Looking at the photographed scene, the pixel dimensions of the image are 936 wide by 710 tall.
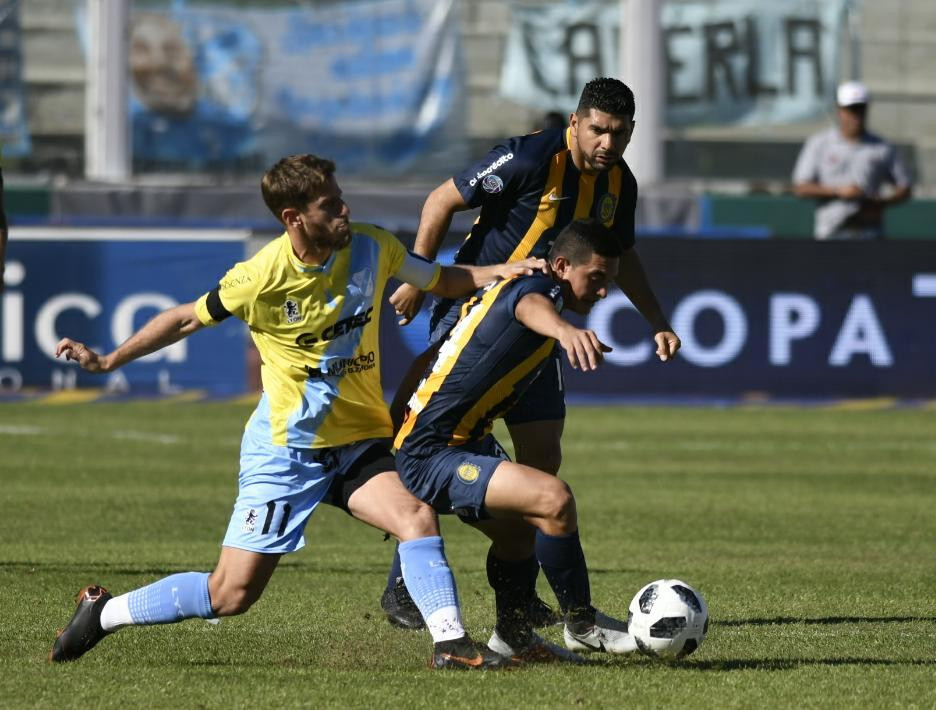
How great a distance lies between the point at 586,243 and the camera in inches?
246

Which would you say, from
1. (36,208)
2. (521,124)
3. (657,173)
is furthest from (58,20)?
(657,173)

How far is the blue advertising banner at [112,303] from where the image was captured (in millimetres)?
16016

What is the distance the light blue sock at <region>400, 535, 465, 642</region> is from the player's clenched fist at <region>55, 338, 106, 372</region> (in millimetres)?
1228

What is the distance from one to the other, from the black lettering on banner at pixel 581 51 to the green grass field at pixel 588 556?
8497 millimetres

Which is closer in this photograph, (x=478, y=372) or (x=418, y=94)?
(x=478, y=372)

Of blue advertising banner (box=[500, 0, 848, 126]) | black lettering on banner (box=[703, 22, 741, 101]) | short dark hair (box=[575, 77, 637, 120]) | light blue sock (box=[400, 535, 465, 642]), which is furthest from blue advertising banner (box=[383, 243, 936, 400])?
light blue sock (box=[400, 535, 465, 642])

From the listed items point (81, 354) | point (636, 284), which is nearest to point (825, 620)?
point (636, 284)

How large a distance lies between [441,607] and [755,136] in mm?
18457

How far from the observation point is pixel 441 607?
5980mm

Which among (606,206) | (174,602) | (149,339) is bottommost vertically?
(174,602)

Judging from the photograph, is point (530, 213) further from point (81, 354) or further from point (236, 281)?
point (81, 354)

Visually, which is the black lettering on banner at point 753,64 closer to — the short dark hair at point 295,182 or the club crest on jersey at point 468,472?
the club crest on jersey at point 468,472

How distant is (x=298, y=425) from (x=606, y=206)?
1.92 meters

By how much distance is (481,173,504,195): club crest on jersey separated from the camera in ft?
24.2
